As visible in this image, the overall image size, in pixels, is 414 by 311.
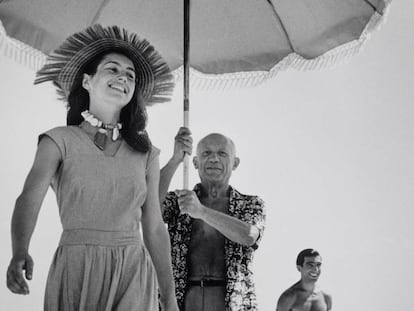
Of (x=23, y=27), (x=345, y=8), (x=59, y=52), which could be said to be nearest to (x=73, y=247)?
(x=59, y=52)

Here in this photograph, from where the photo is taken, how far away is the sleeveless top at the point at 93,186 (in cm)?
181

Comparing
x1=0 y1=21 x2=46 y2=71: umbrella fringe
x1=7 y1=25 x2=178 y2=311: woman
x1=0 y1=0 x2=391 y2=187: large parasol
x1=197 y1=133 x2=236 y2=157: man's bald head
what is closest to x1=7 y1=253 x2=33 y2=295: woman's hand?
x1=7 y1=25 x2=178 y2=311: woman

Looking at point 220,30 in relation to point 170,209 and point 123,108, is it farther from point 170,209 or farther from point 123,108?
point 123,108

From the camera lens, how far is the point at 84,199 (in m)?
1.81

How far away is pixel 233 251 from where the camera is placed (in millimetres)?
2781

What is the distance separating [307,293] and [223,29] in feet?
5.69

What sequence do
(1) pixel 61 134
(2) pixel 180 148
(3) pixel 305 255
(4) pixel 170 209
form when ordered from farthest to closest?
(3) pixel 305 255 → (4) pixel 170 209 → (2) pixel 180 148 → (1) pixel 61 134

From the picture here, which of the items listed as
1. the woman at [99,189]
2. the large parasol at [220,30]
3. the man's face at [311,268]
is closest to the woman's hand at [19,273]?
the woman at [99,189]

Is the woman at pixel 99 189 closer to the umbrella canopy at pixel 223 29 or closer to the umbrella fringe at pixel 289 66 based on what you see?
the umbrella canopy at pixel 223 29

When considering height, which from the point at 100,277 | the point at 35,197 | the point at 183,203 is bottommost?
the point at 100,277

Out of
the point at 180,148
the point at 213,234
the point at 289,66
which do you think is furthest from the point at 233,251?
the point at 289,66

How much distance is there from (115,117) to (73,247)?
47 centimetres

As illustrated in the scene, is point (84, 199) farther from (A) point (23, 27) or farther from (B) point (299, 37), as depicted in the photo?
(B) point (299, 37)

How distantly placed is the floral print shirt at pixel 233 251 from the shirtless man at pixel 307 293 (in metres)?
1.19
